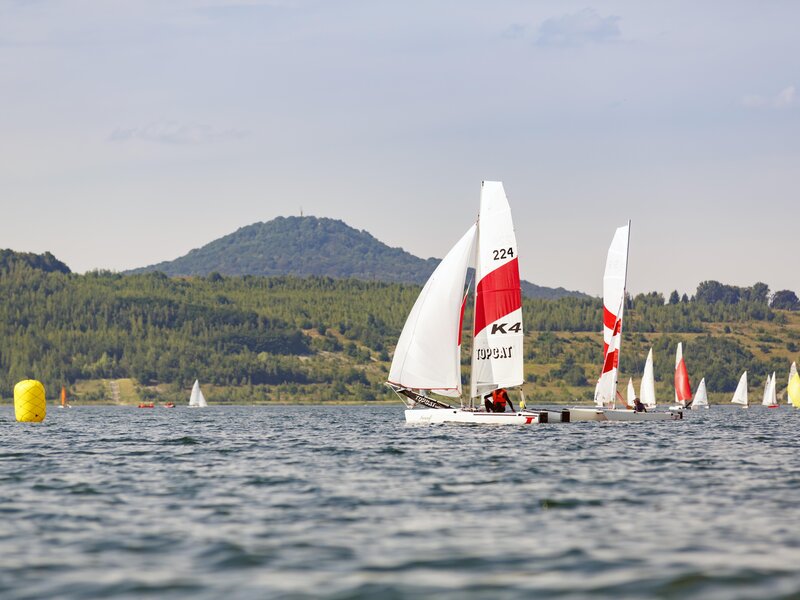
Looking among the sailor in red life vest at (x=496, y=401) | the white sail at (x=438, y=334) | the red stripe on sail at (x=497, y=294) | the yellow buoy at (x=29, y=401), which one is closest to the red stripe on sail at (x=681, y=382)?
the yellow buoy at (x=29, y=401)

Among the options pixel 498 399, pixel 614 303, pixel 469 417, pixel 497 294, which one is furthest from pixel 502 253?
pixel 614 303

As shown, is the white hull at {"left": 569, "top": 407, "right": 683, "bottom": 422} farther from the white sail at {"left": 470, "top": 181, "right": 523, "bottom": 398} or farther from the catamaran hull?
the white sail at {"left": 470, "top": 181, "right": 523, "bottom": 398}

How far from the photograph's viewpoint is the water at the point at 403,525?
21094 millimetres

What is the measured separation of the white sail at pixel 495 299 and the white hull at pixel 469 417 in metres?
2.42

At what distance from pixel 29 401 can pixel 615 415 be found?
149 feet

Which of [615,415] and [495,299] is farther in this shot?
[615,415]

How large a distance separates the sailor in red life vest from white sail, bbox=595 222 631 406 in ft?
78.1

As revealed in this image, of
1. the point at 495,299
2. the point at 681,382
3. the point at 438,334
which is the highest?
the point at 495,299

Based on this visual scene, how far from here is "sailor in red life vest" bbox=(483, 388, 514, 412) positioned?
7488 centimetres

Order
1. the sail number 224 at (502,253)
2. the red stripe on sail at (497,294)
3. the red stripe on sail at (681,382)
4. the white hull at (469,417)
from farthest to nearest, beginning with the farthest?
1. the red stripe on sail at (681,382)
2. the red stripe on sail at (497,294)
3. the sail number 224 at (502,253)
4. the white hull at (469,417)

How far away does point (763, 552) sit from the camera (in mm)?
23859

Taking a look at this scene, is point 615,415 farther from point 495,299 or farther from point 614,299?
point 495,299

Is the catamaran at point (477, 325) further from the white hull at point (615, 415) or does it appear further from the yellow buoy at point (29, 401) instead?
the yellow buoy at point (29, 401)

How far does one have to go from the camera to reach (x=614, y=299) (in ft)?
325
